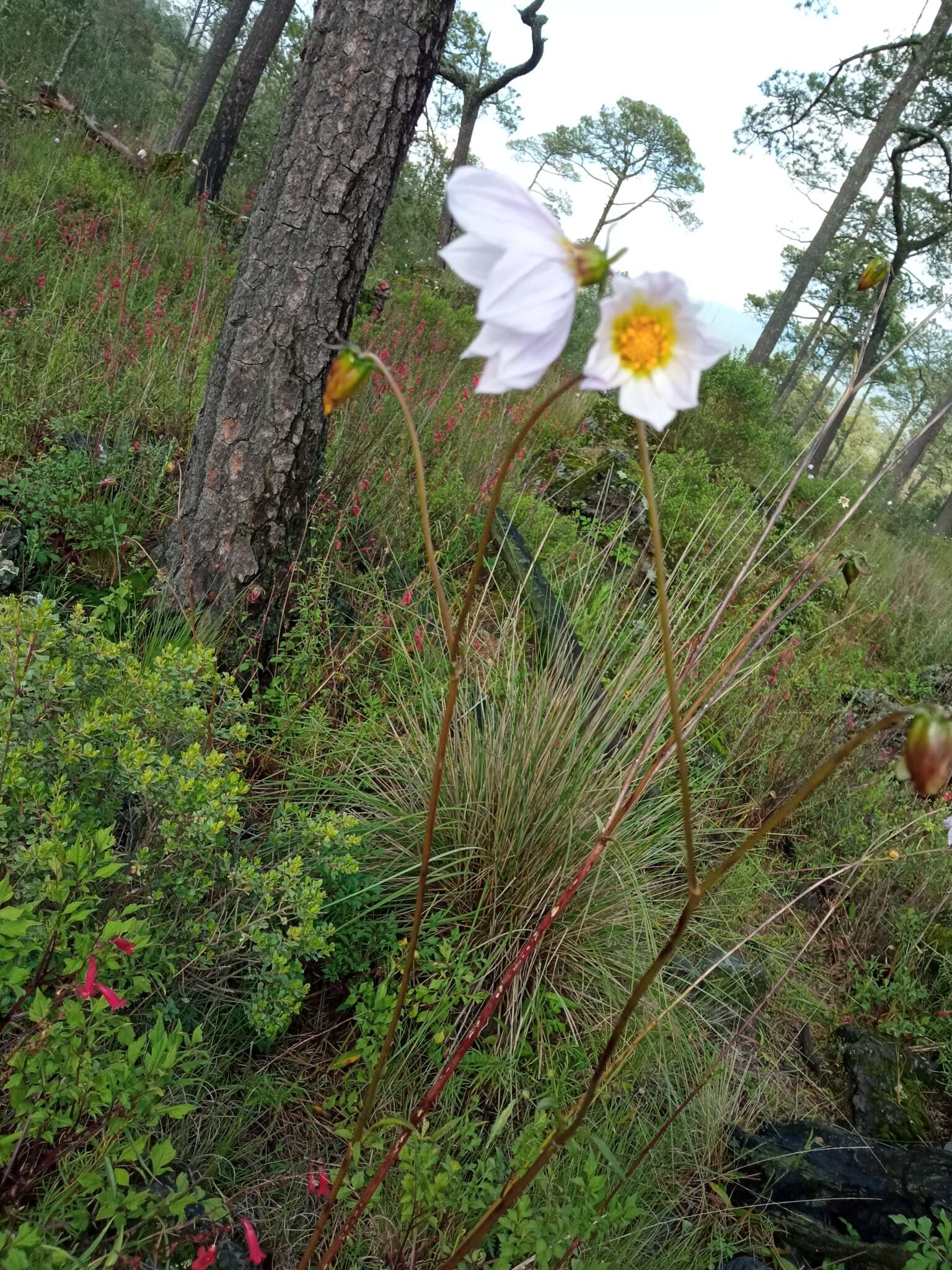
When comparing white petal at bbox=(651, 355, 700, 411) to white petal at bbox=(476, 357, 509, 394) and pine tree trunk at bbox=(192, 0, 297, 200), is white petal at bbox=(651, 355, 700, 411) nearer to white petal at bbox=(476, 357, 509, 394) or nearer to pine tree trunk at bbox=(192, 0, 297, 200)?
white petal at bbox=(476, 357, 509, 394)

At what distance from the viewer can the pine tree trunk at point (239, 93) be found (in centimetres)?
743

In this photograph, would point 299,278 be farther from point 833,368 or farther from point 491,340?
point 833,368

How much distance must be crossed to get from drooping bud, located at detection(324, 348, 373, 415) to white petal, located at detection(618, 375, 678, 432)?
7.8 inches

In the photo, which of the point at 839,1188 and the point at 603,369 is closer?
the point at 603,369

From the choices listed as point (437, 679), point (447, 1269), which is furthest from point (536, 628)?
point (447, 1269)

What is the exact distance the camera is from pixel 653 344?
20.9 inches

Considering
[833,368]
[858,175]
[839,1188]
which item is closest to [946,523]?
[858,175]

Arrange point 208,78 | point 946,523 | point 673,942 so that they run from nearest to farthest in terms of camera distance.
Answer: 1. point 673,942
2. point 208,78
3. point 946,523

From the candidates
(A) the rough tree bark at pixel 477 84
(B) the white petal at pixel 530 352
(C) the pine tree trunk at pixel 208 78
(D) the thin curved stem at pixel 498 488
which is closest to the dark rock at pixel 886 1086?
(D) the thin curved stem at pixel 498 488

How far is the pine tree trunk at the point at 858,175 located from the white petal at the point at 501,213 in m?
9.70

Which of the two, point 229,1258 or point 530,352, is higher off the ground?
point 530,352

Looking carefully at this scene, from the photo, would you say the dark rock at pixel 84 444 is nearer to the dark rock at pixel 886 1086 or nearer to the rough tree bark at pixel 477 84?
the dark rock at pixel 886 1086

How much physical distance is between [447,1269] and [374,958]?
1.10m

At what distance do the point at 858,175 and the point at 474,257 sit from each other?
12266 mm
